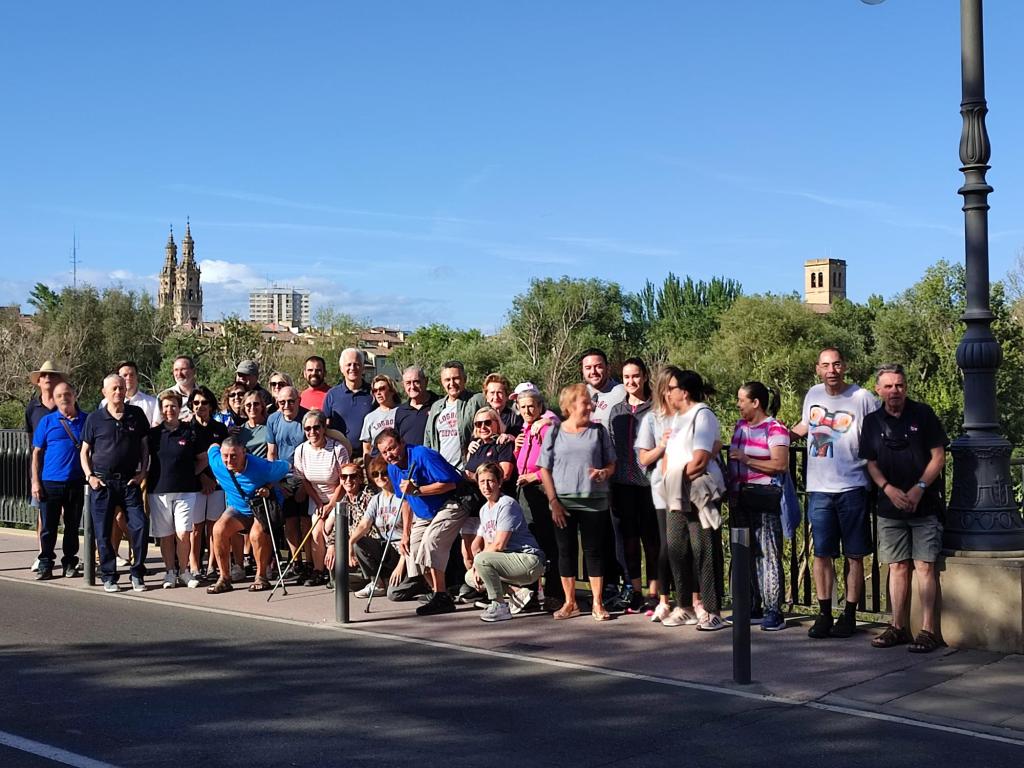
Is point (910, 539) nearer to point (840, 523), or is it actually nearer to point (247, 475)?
point (840, 523)

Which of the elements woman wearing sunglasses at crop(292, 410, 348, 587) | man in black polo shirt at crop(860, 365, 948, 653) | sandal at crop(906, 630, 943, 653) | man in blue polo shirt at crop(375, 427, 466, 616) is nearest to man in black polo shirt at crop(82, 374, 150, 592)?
woman wearing sunglasses at crop(292, 410, 348, 587)

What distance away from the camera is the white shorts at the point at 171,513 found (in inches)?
456

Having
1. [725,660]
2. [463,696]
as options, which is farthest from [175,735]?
[725,660]

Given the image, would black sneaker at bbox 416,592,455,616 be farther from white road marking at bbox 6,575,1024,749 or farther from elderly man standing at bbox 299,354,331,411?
elderly man standing at bbox 299,354,331,411

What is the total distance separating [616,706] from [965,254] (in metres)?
4.30

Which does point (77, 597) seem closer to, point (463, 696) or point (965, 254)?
point (463, 696)

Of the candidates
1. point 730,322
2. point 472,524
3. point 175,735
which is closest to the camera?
point 175,735

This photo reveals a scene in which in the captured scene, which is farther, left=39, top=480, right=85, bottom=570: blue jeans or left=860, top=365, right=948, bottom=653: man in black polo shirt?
left=39, top=480, right=85, bottom=570: blue jeans

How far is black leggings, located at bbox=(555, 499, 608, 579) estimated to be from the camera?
969cm

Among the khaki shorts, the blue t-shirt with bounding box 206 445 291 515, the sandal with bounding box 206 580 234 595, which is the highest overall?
the blue t-shirt with bounding box 206 445 291 515

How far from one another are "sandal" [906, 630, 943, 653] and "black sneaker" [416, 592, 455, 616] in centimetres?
391

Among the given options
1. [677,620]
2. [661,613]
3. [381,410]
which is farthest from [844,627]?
[381,410]

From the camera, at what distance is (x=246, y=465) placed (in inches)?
439

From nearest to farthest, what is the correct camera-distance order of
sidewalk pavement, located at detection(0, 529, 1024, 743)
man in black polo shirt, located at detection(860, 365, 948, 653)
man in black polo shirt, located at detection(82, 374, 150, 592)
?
sidewalk pavement, located at detection(0, 529, 1024, 743) → man in black polo shirt, located at detection(860, 365, 948, 653) → man in black polo shirt, located at detection(82, 374, 150, 592)
